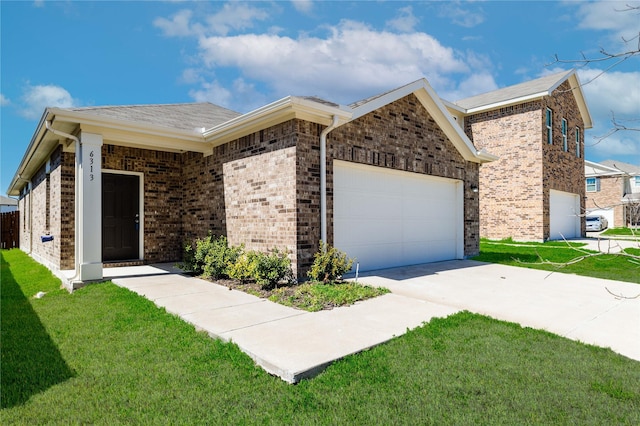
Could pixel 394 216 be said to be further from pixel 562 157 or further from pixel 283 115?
pixel 562 157

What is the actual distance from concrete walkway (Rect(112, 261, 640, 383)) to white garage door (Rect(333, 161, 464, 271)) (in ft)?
2.83

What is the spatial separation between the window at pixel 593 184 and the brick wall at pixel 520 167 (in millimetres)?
14363

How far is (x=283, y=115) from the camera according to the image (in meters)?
6.59

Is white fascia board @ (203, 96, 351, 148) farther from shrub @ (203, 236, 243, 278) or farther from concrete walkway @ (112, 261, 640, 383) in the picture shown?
concrete walkway @ (112, 261, 640, 383)

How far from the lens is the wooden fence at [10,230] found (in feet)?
57.6

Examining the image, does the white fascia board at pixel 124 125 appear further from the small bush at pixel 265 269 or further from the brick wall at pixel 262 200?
the small bush at pixel 265 269

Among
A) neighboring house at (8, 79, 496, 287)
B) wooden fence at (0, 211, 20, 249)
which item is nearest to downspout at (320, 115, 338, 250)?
neighboring house at (8, 79, 496, 287)

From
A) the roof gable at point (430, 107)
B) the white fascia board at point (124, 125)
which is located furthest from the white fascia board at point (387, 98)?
the white fascia board at point (124, 125)

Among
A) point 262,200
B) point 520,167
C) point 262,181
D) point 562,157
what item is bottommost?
point 262,200

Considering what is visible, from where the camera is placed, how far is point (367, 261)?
26.6 ft

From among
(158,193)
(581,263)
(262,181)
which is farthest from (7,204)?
(581,263)

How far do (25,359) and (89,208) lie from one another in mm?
3760

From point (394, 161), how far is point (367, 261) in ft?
7.76

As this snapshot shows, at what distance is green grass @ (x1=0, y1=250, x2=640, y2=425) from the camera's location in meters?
2.52
